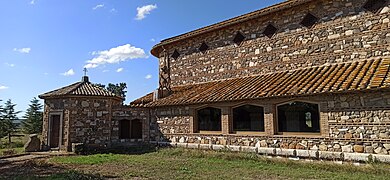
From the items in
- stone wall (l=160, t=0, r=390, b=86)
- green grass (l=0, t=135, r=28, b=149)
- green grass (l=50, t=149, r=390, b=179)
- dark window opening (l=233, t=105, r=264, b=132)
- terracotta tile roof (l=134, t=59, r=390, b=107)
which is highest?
stone wall (l=160, t=0, r=390, b=86)

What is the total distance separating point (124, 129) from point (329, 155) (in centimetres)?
1035

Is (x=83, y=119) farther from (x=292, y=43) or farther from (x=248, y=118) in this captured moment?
(x=292, y=43)

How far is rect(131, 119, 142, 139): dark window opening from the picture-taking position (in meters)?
15.2

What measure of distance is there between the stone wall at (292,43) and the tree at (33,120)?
19.2 m

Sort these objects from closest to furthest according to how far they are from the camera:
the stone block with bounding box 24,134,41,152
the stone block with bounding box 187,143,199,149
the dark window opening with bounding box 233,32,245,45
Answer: the stone block with bounding box 187,143,199,149
the stone block with bounding box 24,134,41,152
the dark window opening with bounding box 233,32,245,45

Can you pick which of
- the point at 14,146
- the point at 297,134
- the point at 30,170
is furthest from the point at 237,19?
the point at 14,146

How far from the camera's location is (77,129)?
545 inches

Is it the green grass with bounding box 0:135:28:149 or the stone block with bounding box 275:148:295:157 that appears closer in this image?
the stone block with bounding box 275:148:295:157

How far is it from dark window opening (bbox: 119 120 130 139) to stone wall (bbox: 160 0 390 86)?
176 inches

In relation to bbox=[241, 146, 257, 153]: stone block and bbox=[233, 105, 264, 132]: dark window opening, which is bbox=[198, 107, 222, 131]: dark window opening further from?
bbox=[241, 146, 257, 153]: stone block

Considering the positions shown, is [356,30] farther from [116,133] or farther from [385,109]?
[116,133]

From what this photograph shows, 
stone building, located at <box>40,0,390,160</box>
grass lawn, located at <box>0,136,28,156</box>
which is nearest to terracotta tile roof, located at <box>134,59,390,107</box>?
stone building, located at <box>40,0,390,160</box>

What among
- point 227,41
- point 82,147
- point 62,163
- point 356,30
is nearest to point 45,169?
point 62,163

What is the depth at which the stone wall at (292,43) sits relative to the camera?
11.0m
